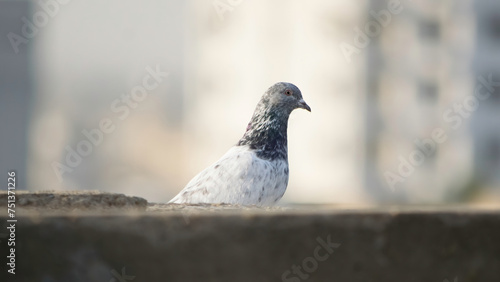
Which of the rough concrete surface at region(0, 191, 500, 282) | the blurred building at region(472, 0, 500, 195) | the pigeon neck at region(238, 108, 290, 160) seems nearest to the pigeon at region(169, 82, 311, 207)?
the pigeon neck at region(238, 108, 290, 160)

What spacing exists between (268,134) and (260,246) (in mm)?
4490

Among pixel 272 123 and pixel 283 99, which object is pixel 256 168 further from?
pixel 283 99

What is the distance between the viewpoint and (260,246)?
6.63 ft

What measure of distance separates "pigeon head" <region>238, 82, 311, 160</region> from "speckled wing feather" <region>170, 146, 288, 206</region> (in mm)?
270

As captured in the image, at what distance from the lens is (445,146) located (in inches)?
1801

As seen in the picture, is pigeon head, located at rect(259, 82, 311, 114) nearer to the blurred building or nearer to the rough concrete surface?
the rough concrete surface

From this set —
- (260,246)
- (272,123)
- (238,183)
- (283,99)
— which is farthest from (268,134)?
(260,246)

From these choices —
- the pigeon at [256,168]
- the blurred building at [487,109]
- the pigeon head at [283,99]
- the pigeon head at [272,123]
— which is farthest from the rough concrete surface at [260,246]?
the blurred building at [487,109]

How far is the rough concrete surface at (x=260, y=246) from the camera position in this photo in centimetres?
193

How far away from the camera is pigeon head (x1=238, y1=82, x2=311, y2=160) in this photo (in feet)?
21.0

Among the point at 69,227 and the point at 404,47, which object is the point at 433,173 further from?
the point at 69,227

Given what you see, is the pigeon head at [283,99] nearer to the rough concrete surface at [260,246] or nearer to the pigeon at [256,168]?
the pigeon at [256,168]

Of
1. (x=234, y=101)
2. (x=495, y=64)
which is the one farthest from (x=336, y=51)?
(x=495, y=64)

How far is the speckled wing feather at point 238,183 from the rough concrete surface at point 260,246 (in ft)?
11.6
